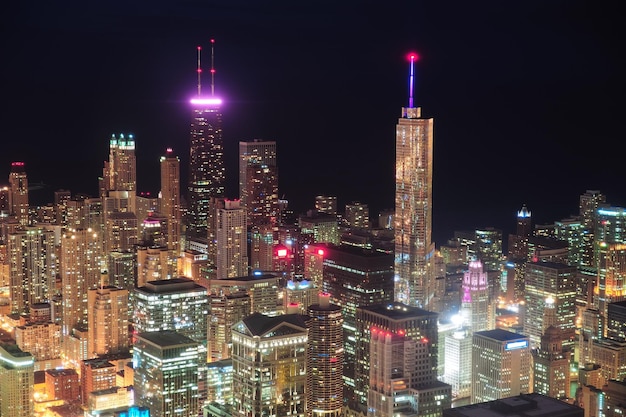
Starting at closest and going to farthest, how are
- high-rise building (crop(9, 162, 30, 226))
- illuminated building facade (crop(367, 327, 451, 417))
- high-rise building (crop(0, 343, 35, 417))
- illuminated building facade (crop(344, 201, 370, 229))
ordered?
1. illuminated building facade (crop(367, 327, 451, 417))
2. high-rise building (crop(0, 343, 35, 417))
3. high-rise building (crop(9, 162, 30, 226))
4. illuminated building facade (crop(344, 201, 370, 229))

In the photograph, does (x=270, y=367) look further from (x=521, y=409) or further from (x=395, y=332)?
(x=521, y=409)

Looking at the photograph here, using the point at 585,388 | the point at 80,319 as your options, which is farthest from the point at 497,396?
the point at 80,319

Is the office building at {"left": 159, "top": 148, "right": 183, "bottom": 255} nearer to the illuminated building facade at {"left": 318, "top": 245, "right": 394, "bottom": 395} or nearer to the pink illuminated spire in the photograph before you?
the illuminated building facade at {"left": 318, "top": 245, "right": 394, "bottom": 395}

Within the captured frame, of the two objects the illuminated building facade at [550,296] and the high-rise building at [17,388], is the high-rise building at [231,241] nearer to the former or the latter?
the illuminated building facade at [550,296]

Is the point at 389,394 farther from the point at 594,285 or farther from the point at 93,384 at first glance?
the point at 594,285

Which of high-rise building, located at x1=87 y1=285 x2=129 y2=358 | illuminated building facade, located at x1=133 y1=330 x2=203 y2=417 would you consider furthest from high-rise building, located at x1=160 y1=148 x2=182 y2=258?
illuminated building facade, located at x1=133 y1=330 x2=203 y2=417


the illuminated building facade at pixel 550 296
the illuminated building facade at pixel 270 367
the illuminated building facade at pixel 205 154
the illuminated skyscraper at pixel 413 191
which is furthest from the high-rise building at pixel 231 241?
the illuminated building facade at pixel 270 367
